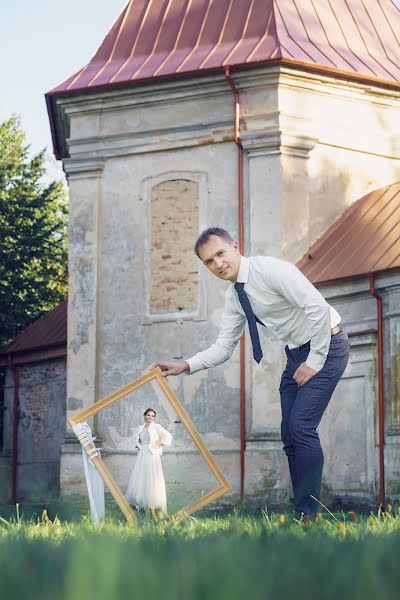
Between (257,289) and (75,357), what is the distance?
34.7 ft

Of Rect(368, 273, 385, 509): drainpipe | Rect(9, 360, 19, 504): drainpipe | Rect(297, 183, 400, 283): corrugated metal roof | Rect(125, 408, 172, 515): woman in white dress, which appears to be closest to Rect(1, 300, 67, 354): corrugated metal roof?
Rect(9, 360, 19, 504): drainpipe

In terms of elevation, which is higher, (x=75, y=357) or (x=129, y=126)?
(x=129, y=126)

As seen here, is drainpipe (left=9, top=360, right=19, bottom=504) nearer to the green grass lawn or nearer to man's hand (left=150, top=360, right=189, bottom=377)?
man's hand (left=150, top=360, right=189, bottom=377)

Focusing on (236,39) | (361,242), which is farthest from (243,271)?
(236,39)

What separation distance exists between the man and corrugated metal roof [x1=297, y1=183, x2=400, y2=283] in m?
8.04

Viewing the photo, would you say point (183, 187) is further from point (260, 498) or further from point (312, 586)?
point (312, 586)

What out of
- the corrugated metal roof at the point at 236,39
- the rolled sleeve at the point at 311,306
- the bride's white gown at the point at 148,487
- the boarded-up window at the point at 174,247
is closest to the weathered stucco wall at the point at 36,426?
the boarded-up window at the point at 174,247

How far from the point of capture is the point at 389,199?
1586 centimetres

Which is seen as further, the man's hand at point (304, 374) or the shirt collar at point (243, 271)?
the shirt collar at point (243, 271)

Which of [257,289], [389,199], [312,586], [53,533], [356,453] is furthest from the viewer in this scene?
[389,199]

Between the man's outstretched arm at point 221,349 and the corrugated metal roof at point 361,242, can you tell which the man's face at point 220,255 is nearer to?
the man's outstretched arm at point 221,349

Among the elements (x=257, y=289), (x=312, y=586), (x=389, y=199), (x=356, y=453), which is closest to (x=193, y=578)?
(x=312, y=586)

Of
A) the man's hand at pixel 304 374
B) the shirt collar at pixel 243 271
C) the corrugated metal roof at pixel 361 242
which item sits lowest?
the man's hand at pixel 304 374

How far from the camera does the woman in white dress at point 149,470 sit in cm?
687
